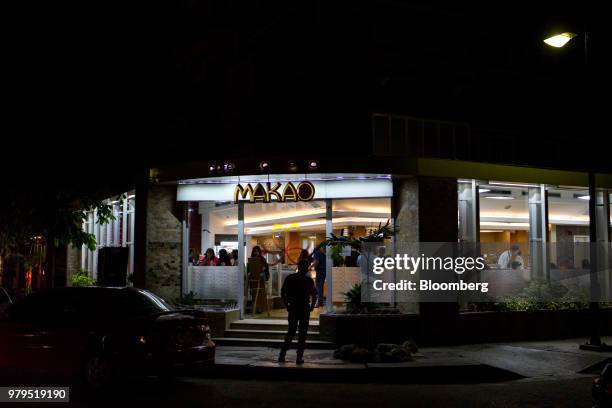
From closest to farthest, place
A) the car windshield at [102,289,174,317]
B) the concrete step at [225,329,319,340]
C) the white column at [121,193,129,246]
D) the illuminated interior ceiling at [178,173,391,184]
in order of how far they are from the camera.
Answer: the car windshield at [102,289,174,317]
the concrete step at [225,329,319,340]
the illuminated interior ceiling at [178,173,391,184]
the white column at [121,193,129,246]

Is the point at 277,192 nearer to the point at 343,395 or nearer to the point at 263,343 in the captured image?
the point at 263,343

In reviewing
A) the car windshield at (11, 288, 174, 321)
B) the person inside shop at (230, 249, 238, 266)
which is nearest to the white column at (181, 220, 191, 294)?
the person inside shop at (230, 249, 238, 266)

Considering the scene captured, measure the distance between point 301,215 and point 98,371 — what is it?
26.4 ft

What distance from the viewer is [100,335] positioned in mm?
9289

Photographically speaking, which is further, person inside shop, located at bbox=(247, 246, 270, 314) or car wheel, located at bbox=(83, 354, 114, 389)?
person inside shop, located at bbox=(247, 246, 270, 314)

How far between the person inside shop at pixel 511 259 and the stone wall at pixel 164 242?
7.95 m

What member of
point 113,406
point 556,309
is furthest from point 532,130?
point 113,406

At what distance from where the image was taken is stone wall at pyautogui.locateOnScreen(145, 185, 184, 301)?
16188 millimetres

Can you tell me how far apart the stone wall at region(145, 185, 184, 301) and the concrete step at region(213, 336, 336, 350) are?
2492mm

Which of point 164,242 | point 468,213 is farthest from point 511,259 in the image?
point 164,242

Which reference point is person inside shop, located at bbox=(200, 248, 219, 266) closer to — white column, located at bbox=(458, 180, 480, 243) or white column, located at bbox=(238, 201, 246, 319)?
white column, located at bbox=(238, 201, 246, 319)

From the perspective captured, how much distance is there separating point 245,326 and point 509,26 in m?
11.0

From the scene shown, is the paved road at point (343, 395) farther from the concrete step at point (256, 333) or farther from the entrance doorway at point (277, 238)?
the entrance doorway at point (277, 238)

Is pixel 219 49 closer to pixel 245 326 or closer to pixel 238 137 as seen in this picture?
pixel 238 137
